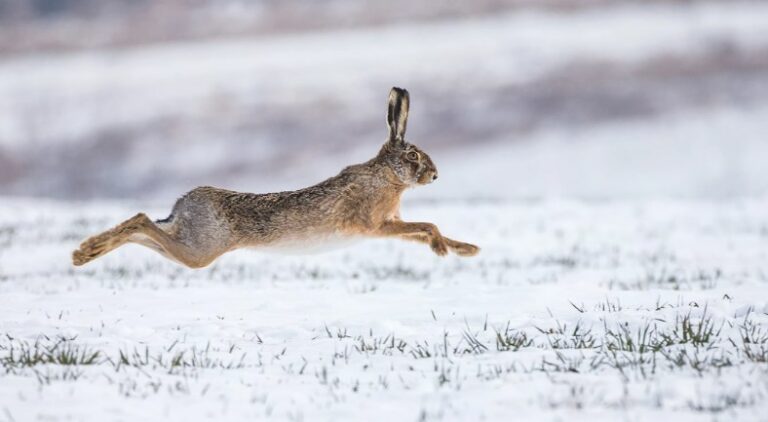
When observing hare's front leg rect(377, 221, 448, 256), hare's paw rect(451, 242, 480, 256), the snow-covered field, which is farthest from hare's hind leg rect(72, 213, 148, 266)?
hare's paw rect(451, 242, 480, 256)

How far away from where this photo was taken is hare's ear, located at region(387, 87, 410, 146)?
7.02 metres

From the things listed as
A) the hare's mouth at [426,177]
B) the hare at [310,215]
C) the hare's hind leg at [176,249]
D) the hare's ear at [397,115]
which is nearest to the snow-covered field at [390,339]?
the hare's hind leg at [176,249]

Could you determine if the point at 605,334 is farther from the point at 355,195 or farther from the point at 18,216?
the point at 18,216

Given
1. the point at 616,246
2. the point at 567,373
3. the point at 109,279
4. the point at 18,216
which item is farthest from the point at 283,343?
the point at 18,216

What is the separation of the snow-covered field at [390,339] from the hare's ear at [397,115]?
1429mm

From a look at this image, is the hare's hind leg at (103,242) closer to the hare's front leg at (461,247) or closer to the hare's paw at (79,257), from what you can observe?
the hare's paw at (79,257)

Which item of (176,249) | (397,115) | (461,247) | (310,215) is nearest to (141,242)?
(176,249)

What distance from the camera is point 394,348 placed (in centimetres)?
564

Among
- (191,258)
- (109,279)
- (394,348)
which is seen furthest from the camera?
(109,279)

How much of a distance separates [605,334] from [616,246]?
761 cm

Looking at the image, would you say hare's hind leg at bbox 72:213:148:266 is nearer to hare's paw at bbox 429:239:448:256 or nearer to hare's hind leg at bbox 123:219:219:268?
hare's hind leg at bbox 123:219:219:268

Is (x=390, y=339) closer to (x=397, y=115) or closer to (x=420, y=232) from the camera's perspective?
(x=420, y=232)

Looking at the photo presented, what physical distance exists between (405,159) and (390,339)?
178 centimetres

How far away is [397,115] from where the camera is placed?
7199 millimetres
